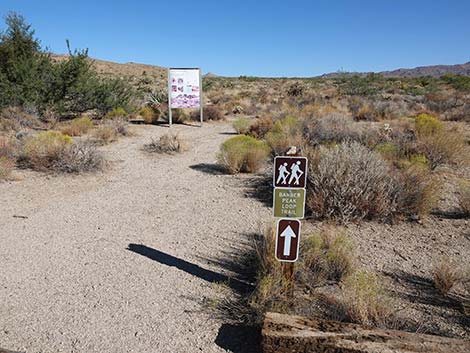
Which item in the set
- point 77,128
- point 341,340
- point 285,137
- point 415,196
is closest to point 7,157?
point 77,128

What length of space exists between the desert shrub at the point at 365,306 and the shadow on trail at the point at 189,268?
1.07 meters

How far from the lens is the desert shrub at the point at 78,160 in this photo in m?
8.93

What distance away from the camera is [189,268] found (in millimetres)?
4762

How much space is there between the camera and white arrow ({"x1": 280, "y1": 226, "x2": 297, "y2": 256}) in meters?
3.64

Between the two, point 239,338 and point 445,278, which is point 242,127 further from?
point 239,338

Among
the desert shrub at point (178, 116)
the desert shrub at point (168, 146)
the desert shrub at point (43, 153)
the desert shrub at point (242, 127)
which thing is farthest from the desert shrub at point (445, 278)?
the desert shrub at point (178, 116)

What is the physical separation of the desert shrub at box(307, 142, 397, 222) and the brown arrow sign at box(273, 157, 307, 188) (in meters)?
2.94

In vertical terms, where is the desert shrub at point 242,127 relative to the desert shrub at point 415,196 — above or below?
above

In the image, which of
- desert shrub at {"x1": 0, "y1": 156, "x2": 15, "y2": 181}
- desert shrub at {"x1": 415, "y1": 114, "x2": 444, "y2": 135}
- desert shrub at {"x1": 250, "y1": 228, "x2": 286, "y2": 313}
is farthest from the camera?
desert shrub at {"x1": 415, "y1": 114, "x2": 444, "y2": 135}

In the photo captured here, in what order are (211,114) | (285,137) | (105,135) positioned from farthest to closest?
(211,114) → (105,135) → (285,137)

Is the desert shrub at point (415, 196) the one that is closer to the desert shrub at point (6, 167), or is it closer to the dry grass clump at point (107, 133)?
the desert shrub at point (6, 167)

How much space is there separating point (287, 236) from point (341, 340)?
3.37ft

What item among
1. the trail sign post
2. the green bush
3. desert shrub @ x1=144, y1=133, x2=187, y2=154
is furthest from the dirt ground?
the green bush

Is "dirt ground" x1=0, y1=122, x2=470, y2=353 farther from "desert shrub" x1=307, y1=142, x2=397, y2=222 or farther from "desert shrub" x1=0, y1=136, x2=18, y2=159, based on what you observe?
"desert shrub" x1=0, y1=136, x2=18, y2=159
